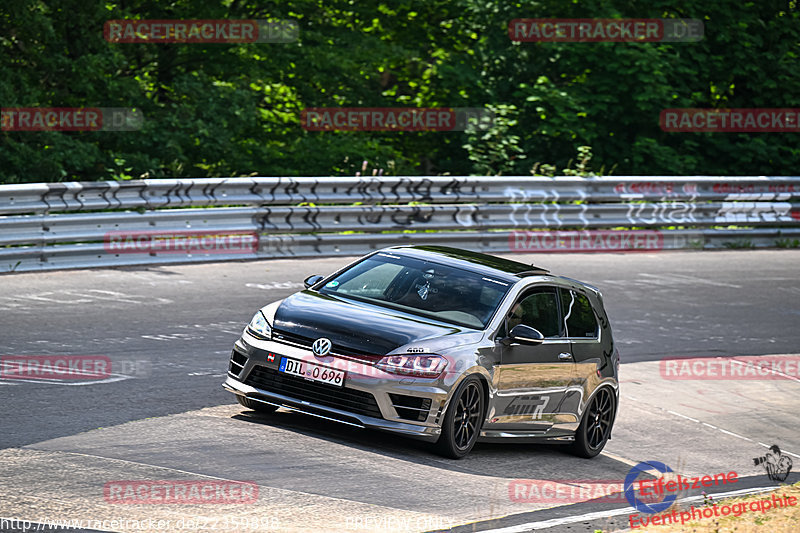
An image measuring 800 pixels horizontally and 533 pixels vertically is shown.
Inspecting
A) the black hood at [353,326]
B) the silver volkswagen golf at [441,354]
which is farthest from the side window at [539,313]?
the black hood at [353,326]

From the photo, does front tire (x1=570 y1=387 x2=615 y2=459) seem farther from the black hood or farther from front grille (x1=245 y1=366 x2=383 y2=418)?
front grille (x1=245 y1=366 x2=383 y2=418)

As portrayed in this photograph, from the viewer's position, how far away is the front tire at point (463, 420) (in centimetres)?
905

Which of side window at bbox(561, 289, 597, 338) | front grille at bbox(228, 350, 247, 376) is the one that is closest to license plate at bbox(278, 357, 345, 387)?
front grille at bbox(228, 350, 247, 376)

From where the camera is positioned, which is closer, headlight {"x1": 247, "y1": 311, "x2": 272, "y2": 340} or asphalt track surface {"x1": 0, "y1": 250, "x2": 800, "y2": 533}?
asphalt track surface {"x1": 0, "y1": 250, "x2": 800, "y2": 533}

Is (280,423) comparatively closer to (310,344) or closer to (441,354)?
(310,344)

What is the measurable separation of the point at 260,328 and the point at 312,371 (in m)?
0.66

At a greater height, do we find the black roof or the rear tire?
the black roof

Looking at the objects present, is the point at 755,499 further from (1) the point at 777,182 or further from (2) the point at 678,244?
(1) the point at 777,182

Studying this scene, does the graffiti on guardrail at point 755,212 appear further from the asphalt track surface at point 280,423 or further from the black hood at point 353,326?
the black hood at point 353,326

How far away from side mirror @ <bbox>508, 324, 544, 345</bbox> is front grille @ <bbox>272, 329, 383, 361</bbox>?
1.28 meters

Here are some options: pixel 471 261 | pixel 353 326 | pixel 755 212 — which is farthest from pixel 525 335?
pixel 755 212

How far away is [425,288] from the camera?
10.1 m

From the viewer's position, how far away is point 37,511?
653 centimetres

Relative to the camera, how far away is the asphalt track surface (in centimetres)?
741
